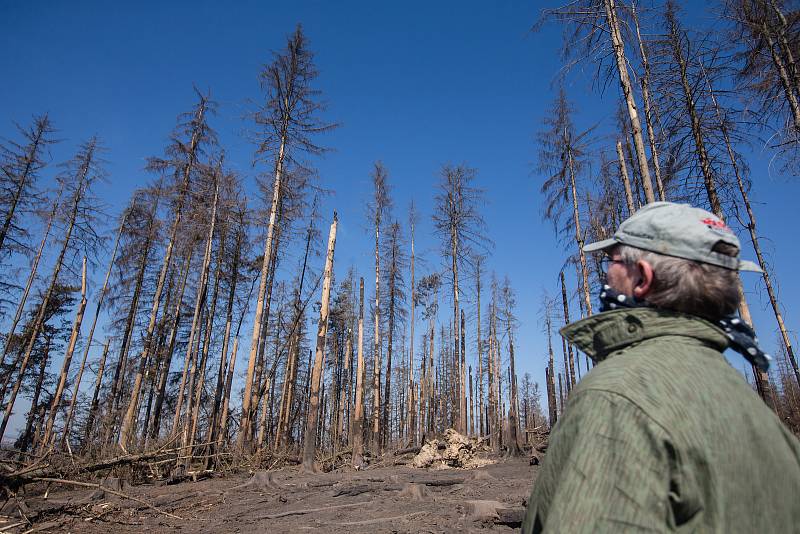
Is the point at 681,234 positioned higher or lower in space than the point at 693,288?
higher

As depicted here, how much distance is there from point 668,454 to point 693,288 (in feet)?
1.73

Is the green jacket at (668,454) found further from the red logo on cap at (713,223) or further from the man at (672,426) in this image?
the red logo on cap at (713,223)

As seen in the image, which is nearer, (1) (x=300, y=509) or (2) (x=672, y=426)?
(2) (x=672, y=426)

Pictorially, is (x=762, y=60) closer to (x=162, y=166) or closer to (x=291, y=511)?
(x=291, y=511)

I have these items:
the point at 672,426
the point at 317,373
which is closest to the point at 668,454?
the point at 672,426

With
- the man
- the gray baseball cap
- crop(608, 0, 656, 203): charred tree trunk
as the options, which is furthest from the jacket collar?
crop(608, 0, 656, 203): charred tree trunk

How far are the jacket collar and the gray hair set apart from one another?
54mm

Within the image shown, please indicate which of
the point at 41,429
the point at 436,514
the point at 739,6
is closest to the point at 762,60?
the point at 739,6

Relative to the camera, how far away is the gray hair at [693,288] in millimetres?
1107

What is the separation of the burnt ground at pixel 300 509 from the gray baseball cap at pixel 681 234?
4.36 m

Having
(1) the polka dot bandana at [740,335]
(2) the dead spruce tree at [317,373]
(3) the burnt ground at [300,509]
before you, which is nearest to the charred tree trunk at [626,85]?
(3) the burnt ground at [300,509]

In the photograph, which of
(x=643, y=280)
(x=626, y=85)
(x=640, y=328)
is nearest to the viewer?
(x=640, y=328)

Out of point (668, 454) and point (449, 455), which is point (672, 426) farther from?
point (449, 455)

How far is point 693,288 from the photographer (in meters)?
1.12
